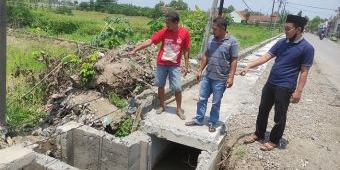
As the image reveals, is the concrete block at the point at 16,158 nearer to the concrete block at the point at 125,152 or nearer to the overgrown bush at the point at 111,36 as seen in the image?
the concrete block at the point at 125,152

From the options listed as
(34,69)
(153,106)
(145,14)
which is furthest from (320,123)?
(145,14)

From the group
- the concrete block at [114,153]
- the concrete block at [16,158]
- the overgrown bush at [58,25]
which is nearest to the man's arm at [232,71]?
the concrete block at [114,153]

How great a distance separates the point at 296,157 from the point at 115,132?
9.59 ft

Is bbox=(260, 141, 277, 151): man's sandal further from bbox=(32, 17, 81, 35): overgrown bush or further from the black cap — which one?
bbox=(32, 17, 81, 35): overgrown bush

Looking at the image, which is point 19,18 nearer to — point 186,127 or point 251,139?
point 186,127

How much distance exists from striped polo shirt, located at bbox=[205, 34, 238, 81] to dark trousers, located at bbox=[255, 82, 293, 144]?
24.5 inches

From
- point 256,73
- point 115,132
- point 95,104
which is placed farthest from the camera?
point 256,73

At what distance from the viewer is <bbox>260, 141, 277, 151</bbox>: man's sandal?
4.79m

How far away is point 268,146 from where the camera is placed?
4.81m

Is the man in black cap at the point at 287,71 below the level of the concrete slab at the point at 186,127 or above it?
above

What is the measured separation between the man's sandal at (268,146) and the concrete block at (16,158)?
3017 mm

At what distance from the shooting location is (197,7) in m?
13.3

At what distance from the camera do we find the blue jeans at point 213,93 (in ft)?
15.9

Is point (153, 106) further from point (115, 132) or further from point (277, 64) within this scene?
point (277, 64)
